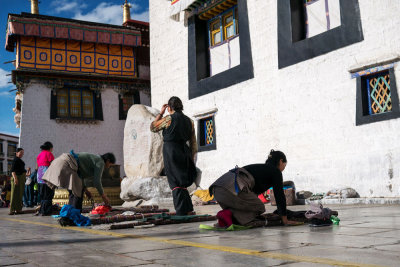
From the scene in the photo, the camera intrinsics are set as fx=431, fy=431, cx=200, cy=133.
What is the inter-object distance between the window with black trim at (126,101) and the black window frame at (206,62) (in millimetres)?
10292

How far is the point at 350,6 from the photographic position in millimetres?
8539

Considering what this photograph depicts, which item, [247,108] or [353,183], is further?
[247,108]

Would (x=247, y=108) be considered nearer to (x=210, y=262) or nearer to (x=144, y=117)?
(x=144, y=117)

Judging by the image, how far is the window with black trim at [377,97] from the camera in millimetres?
7680

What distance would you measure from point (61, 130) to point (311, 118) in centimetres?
1497

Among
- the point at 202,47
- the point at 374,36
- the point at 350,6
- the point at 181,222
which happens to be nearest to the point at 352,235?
the point at 181,222

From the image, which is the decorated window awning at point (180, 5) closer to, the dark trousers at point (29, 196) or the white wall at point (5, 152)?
the dark trousers at point (29, 196)

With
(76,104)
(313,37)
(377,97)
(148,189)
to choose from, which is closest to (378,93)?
(377,97)

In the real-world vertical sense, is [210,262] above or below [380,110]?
below

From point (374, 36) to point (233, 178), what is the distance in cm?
517

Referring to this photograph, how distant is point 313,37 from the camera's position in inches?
368

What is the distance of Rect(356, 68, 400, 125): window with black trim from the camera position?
768 cm

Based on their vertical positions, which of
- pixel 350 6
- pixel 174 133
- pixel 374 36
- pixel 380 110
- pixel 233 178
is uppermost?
pixel 350 6

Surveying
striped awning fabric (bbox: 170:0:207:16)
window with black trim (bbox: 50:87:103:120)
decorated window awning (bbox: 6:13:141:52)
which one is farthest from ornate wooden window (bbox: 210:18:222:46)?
window with black trim (bbox: 50:87:103:120)
